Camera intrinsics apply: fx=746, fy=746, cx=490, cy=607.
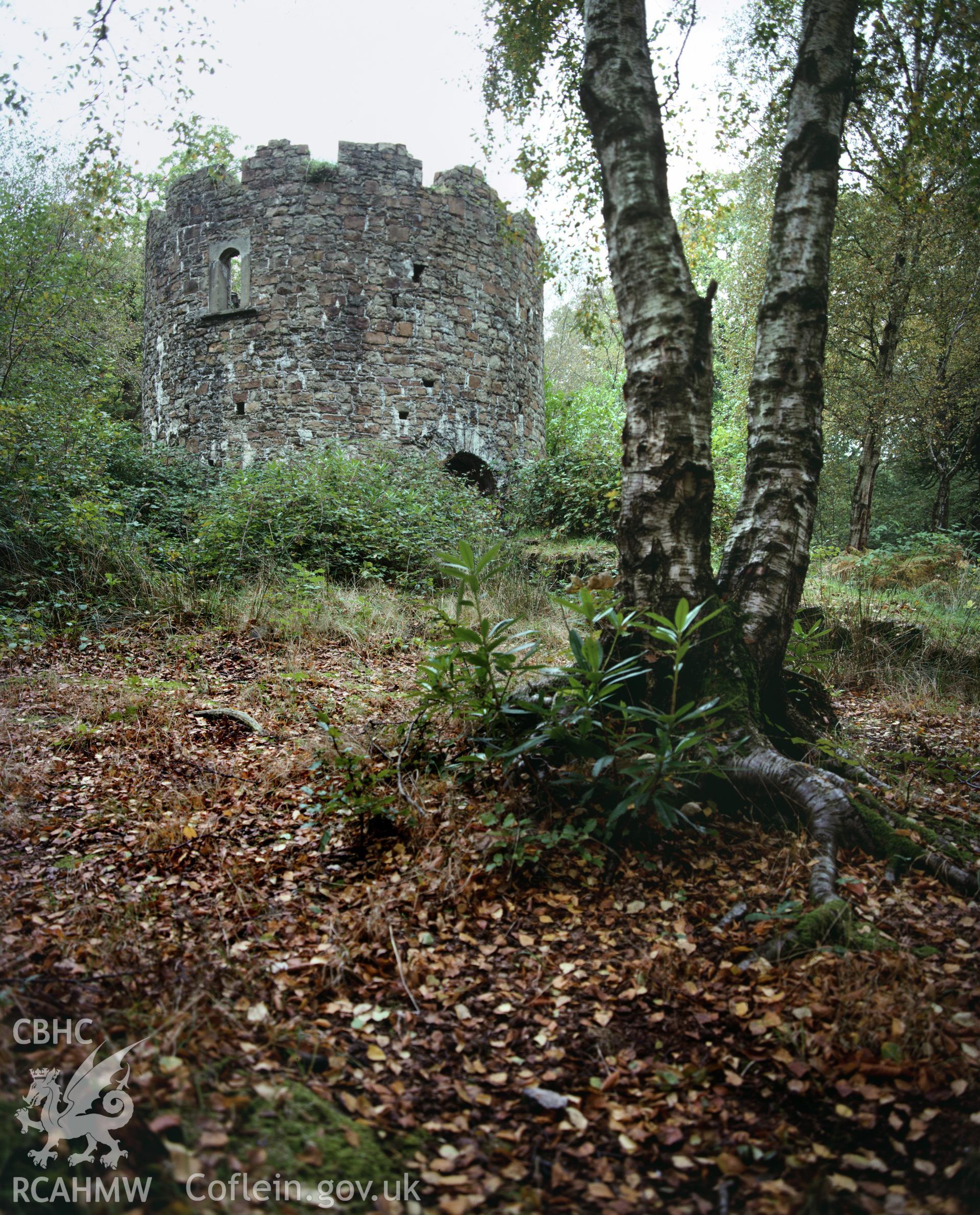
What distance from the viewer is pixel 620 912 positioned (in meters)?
2.51

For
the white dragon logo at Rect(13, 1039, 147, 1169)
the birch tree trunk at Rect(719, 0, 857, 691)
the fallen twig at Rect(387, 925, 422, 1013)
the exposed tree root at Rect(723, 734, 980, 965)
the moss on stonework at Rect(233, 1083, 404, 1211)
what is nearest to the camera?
the white dragon logo at Rect(13, 1039, 147, 1169)

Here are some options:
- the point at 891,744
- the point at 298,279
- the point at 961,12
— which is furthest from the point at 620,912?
the point at 298,279

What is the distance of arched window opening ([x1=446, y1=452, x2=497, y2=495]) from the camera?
480 inches

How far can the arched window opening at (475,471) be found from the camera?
12.2 m

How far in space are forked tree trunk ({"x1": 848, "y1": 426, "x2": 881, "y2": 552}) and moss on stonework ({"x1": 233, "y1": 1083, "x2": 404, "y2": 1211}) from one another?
40.2ft

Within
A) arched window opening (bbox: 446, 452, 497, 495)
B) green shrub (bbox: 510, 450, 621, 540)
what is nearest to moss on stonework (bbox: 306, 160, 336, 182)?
arched window opening (bbox: 446, 452, 497, 495)

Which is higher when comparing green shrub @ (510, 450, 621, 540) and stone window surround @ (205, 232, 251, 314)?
stone window surround @ (205, 232, 251, 314)

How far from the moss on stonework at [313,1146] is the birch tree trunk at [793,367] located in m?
2.37

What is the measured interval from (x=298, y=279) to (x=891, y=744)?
418 inches

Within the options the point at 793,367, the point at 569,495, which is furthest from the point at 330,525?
the point at 793,367

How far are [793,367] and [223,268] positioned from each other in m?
11.3

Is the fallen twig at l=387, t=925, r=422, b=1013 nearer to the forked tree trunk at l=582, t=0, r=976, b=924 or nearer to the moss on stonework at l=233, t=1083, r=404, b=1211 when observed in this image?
the moss on stonework at l=233, t=1083, r=404, b=1211

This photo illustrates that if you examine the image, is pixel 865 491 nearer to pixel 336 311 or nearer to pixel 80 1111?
pixel 336 311

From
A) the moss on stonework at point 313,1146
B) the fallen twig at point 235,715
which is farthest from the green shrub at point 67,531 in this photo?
the moss on stonework at point 313,1146
